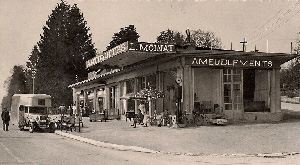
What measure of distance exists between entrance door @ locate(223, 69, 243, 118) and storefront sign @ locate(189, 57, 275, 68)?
23.9 inches

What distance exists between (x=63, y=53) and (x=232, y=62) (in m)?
49.9

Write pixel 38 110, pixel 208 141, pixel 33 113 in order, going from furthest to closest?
pixel 38 110, pixel 33 113, pixel 208 141

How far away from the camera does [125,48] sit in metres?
23.4

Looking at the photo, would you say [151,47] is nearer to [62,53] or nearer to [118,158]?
[118,158]

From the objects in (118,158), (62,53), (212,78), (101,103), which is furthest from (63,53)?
(118,158)

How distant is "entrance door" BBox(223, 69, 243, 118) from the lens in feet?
82.4

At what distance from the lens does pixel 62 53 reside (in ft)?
229

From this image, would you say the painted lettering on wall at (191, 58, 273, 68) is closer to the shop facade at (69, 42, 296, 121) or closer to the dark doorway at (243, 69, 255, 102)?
the shop facade at (69, 42, 296, 121)

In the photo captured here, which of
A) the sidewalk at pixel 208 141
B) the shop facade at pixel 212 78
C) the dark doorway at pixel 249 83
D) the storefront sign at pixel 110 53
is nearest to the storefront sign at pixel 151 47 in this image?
the shop facade at pixel 212 78

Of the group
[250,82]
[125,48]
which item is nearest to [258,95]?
[250,82]

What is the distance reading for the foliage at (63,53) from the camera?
69.6 m

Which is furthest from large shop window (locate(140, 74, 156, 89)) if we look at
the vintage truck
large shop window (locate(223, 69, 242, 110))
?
the vintage truck

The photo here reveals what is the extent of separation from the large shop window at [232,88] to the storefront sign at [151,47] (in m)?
4.21

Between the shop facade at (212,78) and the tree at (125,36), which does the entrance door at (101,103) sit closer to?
the shop facade at (212,78)
